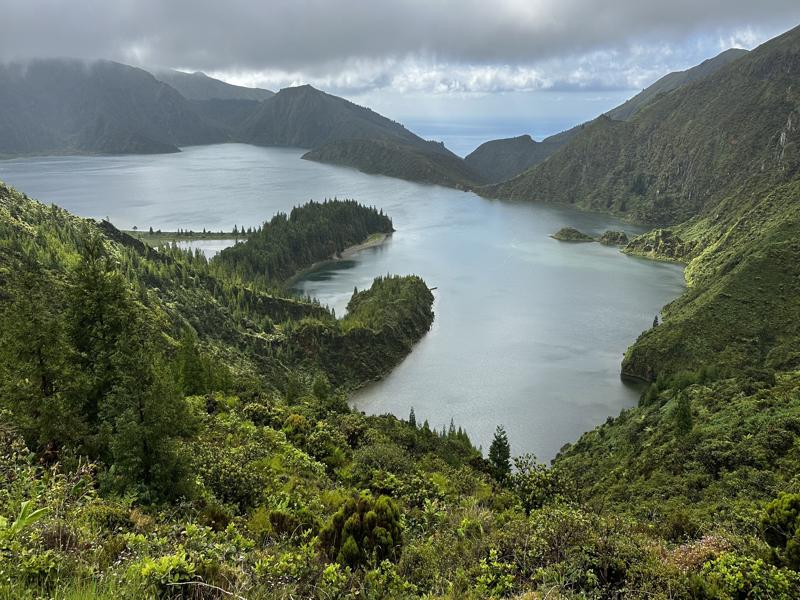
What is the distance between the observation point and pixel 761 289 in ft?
306

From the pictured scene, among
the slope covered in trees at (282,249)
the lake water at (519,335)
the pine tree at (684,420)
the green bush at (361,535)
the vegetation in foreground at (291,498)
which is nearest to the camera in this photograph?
the vegetation in foreground at (291,498)

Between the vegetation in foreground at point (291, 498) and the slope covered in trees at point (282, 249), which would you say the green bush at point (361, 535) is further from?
the slope covered in trees at point (282, 249)

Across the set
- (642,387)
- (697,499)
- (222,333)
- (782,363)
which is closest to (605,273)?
(642,387)

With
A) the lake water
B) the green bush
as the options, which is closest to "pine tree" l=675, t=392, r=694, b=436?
the lake water

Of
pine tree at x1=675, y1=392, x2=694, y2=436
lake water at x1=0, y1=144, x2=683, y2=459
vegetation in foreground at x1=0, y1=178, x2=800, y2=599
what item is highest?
vegetation in foreground at x1=0, y1=178, x2=800, y2=599

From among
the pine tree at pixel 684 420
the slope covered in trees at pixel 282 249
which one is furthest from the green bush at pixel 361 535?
the slope covered in trees at pixel 282 249

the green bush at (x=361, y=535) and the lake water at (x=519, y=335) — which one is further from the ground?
the green bush at (x=361, y=535)

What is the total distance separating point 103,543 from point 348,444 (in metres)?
26.1

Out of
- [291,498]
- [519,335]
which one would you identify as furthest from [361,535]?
[519,335]

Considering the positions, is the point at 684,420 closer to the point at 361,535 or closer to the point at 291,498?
the point at 291,498

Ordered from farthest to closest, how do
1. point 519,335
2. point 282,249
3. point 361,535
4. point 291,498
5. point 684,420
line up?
point 282,249, point 519,335, point 684,420, point 291,498, point 361,535

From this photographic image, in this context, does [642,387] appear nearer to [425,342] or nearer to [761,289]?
[761,289]

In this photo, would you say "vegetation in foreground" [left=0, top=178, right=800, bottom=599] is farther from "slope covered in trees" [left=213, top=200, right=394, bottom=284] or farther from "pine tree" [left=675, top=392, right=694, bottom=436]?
"slope covered in trees" [left=213, top=200, right=394, bottom=284]

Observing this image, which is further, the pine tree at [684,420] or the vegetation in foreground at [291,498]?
the pine tree at [684,420]
